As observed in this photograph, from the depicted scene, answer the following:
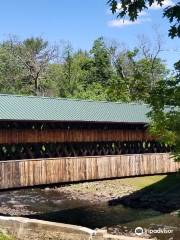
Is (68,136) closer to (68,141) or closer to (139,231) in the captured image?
(68,141)

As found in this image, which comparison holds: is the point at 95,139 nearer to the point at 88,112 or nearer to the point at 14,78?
the point at 88,112

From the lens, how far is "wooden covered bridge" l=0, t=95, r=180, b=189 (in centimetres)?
2059

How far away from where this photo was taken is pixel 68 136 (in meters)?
23.0

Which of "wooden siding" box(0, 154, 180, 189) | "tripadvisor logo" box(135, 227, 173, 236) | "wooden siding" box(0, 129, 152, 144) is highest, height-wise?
"wooden siding" box(0, 129, 152, 144)

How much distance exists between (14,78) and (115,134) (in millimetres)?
35769

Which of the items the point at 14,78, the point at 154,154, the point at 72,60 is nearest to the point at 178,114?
the point at 154,154

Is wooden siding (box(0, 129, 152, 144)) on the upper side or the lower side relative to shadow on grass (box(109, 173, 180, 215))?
upper

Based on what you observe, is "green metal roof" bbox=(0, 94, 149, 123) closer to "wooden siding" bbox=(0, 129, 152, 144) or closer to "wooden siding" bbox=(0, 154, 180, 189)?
"wooden siding" bbox=(0, 129, 152, 144)

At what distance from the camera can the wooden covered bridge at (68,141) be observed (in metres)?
20.6

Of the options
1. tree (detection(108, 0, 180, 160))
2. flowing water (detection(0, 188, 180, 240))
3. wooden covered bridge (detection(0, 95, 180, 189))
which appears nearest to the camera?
tree (detection(108, 0, 180, 160))

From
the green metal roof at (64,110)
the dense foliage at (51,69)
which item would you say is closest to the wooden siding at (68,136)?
the green metal roof at (64,110)

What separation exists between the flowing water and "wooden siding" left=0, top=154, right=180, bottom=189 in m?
2.08

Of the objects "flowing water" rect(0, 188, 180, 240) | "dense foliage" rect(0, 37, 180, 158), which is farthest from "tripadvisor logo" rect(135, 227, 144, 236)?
"dense foliage" rect(0, 37, 180, 158)

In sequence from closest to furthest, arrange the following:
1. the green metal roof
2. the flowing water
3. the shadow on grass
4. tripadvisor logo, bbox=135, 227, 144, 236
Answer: tripadvisor logo, bbox=135, 227, 144, 236
the green metal roof
the flowing water
the shadow on grass
